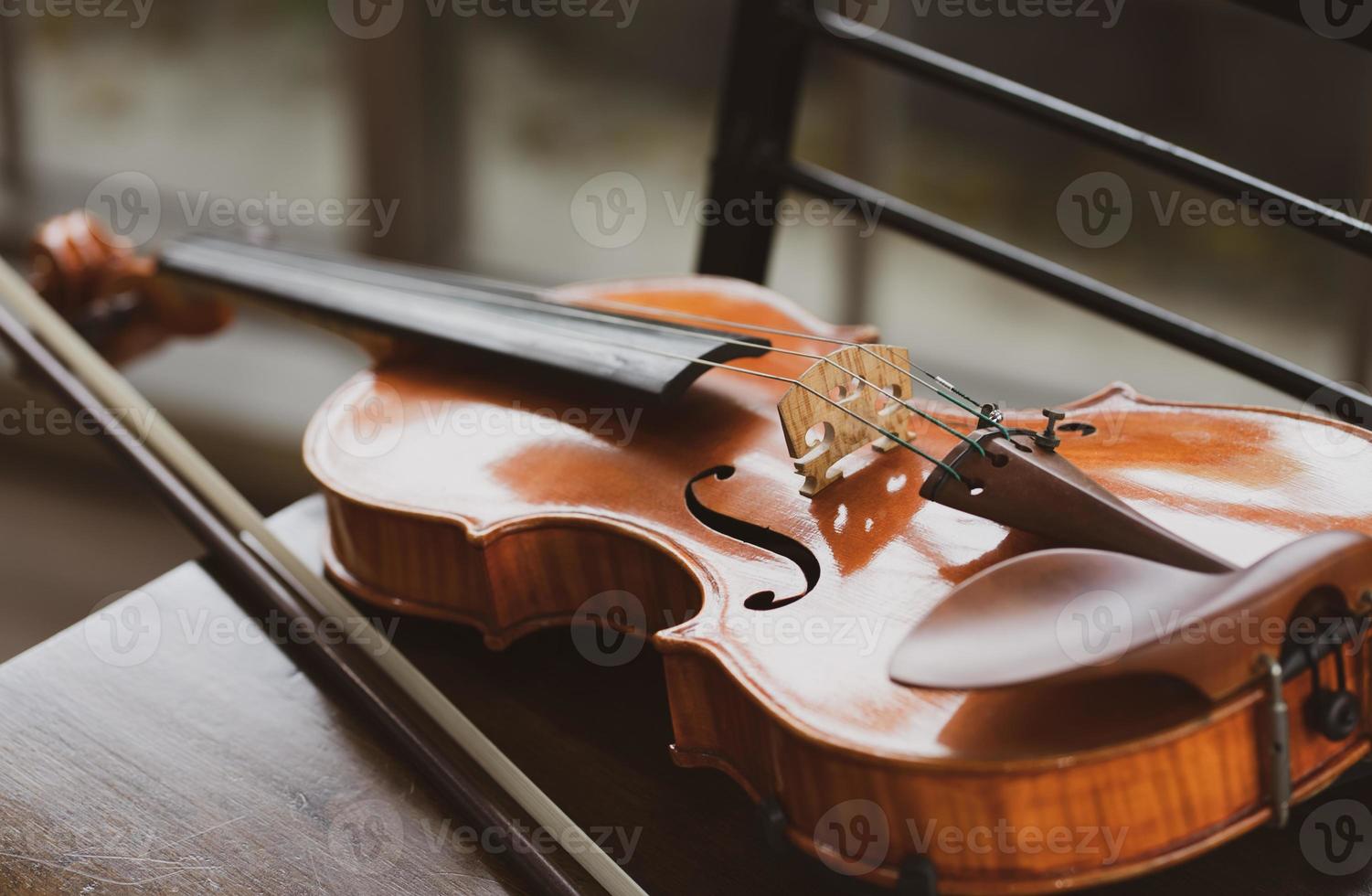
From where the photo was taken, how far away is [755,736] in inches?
29.8

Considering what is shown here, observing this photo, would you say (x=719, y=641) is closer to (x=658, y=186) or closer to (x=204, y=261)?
(x=204, y=261)

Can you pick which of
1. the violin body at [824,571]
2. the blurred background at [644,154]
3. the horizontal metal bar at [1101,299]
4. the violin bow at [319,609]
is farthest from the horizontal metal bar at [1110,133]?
the blurred background at [644,154]

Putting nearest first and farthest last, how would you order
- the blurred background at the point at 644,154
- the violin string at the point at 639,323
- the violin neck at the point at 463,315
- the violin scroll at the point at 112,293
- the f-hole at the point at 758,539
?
the f-hole at the point at 758,539
the violin string at the point at 639,323
the violin neck at the point at 463,315
the violin scroll at the point at 112,293
the blurred background at the point at 644,154

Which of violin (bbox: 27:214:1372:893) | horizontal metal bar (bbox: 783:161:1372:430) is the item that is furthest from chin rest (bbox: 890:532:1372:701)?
horizontal metal bar (bbox: 783:161:1372:430)

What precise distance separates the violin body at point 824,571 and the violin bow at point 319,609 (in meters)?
0.06

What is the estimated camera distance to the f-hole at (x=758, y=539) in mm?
830

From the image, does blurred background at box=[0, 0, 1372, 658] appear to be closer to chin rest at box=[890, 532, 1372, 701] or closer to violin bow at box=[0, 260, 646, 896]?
violin bow at box=[0, 260, 646, 896]

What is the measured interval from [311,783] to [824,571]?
1.43 ft

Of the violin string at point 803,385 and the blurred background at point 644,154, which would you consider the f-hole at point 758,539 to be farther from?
the blurred background at point 644,154

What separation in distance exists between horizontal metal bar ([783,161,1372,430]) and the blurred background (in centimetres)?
114

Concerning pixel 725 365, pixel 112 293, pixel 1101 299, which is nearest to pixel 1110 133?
pixel 1101 299

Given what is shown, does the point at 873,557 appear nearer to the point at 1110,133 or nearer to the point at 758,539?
the point at 758,539

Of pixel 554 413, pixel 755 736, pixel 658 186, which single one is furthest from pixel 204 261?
pixel 658 186

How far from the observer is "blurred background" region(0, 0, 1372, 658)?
8.75 ft
